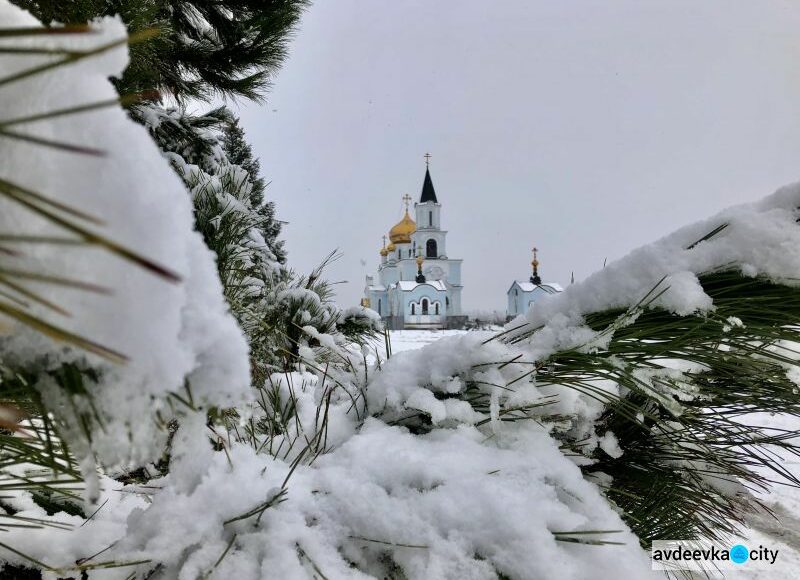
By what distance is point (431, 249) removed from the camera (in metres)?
35.8

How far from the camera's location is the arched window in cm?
3572

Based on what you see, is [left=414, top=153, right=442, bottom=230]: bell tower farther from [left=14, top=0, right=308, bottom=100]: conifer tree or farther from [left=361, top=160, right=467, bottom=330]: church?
[left=14, top=0, right=308, bottom=100]: conifer tree

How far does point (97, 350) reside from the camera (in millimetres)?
220

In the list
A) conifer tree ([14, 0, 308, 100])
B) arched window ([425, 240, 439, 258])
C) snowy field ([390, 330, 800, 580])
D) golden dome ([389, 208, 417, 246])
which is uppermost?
golden dome ([389, 208, 417, 246])

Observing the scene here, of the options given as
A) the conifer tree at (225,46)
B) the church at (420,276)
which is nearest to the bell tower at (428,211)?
the church at (420,276)

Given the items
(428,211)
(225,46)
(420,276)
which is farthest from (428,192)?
(225,46)

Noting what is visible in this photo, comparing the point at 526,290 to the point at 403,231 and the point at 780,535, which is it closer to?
the point at 403,231

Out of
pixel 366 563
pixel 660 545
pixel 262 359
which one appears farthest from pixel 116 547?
pixel 262 359

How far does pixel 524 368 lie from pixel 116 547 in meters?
0.56

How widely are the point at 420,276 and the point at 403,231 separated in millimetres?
5530

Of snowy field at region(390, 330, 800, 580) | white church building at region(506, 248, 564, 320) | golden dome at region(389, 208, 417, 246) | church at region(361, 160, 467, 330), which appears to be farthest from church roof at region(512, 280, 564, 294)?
snowy field at region(390, 330, 800, 580)

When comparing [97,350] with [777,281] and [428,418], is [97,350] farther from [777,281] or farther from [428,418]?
[777,281]

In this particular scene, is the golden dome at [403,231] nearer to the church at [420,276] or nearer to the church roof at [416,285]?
the church at [420,276]

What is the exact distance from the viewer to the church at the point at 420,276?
107ft
